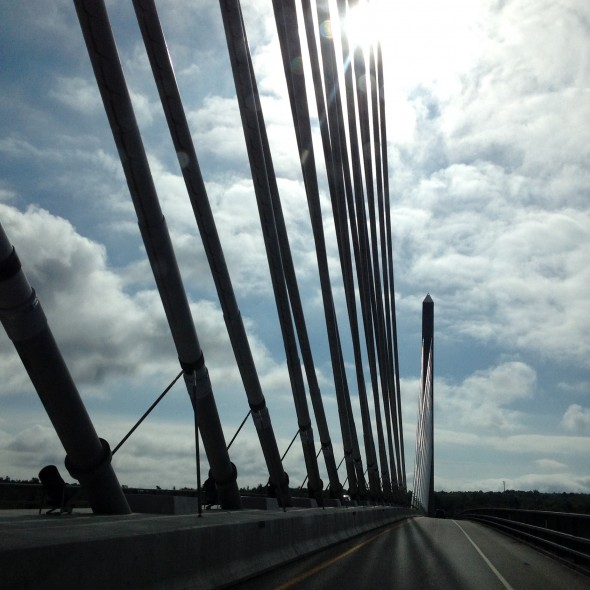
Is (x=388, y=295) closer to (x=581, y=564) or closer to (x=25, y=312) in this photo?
(x=581, y=564)

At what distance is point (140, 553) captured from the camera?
6.64 meters

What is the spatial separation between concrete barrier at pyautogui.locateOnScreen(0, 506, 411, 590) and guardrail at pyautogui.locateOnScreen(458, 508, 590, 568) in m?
5.32

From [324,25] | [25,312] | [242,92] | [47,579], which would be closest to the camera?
[47,579]

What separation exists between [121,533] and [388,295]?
3181 centimetres

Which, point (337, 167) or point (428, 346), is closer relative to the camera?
point (337, 167)

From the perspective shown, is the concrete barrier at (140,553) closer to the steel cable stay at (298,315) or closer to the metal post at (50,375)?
the metal post at (50,375)

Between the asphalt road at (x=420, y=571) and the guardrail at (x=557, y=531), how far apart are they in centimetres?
34

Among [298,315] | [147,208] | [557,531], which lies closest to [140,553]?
[147,208]

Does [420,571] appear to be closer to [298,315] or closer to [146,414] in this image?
[146,414]

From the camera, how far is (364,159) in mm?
25938

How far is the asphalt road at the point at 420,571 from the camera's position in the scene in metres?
9.55

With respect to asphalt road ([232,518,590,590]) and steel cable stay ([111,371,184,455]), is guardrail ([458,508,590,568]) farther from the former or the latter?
steel cable stay ([111,371,184,455])

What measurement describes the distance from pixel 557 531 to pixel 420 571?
6.09 meters

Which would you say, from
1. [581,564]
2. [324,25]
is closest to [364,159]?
[324,25]
